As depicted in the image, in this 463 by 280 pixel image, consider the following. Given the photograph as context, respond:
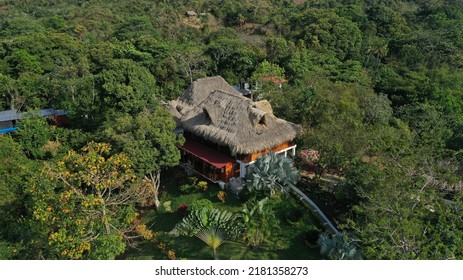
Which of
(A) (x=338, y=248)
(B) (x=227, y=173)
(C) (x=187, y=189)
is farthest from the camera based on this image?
(C) (x=187, y=189)

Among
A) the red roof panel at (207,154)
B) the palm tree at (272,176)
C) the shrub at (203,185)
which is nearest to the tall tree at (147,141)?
the red roof panel at (207,154)

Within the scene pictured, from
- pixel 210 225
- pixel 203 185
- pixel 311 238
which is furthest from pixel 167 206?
pixel 311 238

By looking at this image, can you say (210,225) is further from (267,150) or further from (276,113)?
(276,113)

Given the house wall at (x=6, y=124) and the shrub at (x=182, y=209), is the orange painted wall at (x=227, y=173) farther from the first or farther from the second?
the house wall at (x=6, y=124)

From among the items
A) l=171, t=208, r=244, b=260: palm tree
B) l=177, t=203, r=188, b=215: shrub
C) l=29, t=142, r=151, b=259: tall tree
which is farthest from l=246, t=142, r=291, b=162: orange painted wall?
l=29, t=142, r=151, b=259: tall tree

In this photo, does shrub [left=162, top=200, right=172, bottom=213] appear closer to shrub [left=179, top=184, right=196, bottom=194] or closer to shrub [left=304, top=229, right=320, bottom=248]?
shrub [left=179, top=184, right=196, bottom=194]
